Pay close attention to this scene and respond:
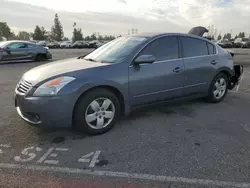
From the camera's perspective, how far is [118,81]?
3936 mm

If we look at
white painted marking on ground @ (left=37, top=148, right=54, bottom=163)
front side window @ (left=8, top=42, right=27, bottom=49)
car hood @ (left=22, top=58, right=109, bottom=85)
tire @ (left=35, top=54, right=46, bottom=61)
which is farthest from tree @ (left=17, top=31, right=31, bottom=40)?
white painted marking on ground @ (left=37, top=148, right=54, bottom=163)

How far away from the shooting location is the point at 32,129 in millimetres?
4059

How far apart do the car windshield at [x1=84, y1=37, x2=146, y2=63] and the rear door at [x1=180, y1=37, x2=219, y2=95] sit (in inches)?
39.5

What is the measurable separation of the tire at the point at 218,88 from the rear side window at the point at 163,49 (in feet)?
4.31

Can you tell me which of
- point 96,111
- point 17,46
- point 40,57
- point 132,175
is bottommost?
point 132,175

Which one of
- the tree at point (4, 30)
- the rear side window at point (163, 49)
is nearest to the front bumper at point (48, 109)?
the rear side window at point (163, 49)

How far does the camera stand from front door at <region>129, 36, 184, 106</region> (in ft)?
13.7

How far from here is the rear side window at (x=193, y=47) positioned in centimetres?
486

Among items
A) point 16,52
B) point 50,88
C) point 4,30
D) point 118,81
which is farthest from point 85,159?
point 4,30

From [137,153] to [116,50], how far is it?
1.95m

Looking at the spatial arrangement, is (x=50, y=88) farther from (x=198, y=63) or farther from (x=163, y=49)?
(x=198, y=63)

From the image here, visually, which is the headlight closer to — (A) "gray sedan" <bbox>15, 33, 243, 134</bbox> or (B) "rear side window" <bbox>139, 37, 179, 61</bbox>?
(A) "gray sedan" <bbox>15, 33, 243, 134</bbox>

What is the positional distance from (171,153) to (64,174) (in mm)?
1383

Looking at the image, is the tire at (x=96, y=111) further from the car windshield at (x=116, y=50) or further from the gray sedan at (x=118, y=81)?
the car windshield at (x=116, y=50)
